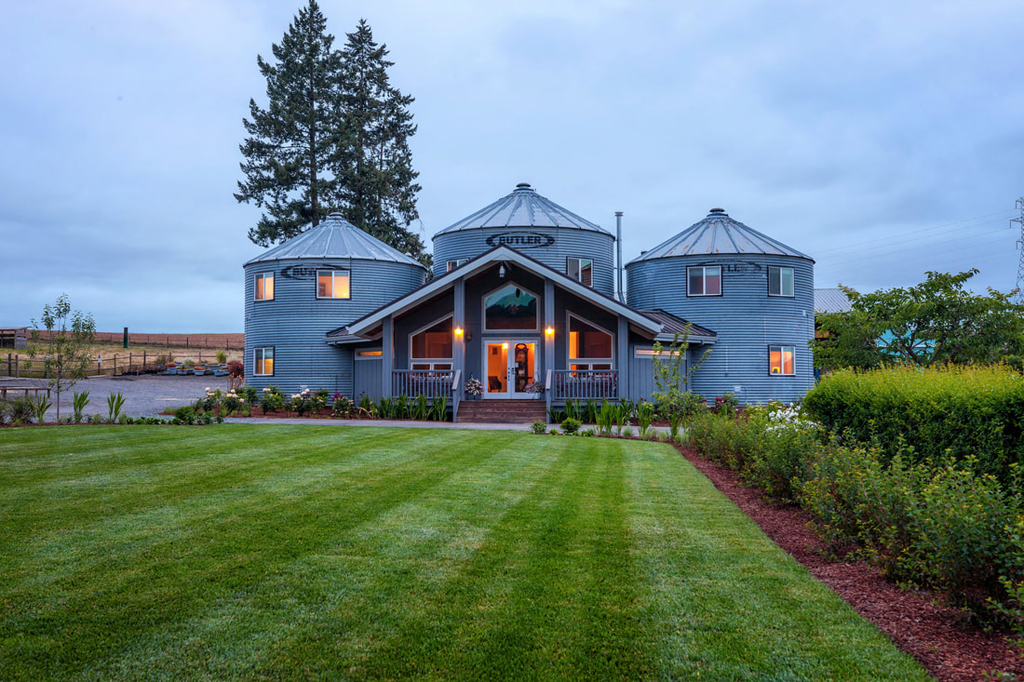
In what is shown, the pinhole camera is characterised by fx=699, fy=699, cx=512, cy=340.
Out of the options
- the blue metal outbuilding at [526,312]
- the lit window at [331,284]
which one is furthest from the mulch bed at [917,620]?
the lit window at [331,284]

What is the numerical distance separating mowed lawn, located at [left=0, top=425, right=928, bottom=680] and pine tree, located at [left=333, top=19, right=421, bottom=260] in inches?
1413

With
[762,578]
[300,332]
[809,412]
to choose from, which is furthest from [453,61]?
[762,578]

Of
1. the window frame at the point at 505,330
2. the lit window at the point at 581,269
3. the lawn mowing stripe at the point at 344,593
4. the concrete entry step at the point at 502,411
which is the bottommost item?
the lawn mowing stripe at the point at 344,593

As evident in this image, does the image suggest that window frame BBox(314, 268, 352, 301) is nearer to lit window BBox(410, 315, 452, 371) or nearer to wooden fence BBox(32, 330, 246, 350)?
lit window BBox(410, 315, 452, 371)

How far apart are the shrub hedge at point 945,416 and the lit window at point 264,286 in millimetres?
24015

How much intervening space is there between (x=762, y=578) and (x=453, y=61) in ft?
110

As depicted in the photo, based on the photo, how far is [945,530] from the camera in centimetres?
455

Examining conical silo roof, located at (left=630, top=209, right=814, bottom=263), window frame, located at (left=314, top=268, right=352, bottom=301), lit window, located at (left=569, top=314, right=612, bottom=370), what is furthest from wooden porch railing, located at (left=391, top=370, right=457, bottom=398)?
conical silo roof, located at (left=630, top=209, right=814, bottom=263)

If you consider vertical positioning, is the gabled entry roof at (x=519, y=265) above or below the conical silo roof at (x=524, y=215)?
below

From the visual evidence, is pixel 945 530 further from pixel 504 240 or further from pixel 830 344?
pixel 504 240

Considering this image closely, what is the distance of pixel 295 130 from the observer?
43.3 m

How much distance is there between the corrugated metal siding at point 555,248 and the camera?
2905 centimetres

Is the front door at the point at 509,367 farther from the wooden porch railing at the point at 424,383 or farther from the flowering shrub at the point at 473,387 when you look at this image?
the wooden porch railing at the point at 424,383

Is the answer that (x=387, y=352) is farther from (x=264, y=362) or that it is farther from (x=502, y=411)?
(x=264, y=362)
